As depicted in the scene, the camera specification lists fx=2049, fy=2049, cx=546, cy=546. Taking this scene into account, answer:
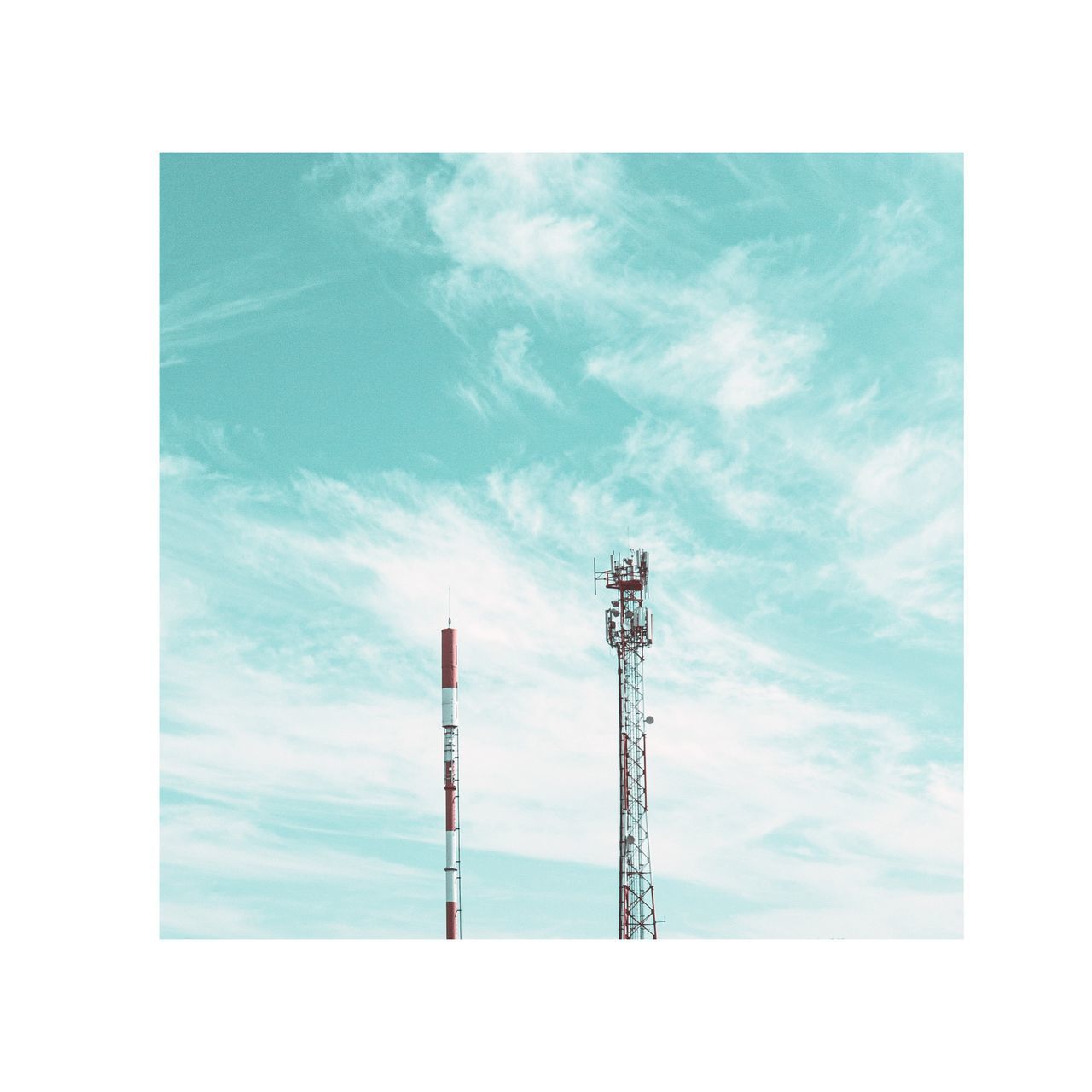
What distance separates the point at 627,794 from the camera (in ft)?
184

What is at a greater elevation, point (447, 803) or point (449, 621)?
point (449, 621)

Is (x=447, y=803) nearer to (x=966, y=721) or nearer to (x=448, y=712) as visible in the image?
(x=448, y=712)

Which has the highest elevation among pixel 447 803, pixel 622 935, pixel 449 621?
pixel 449 621

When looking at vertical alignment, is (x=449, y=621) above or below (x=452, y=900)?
above

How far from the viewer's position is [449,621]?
5638cm
